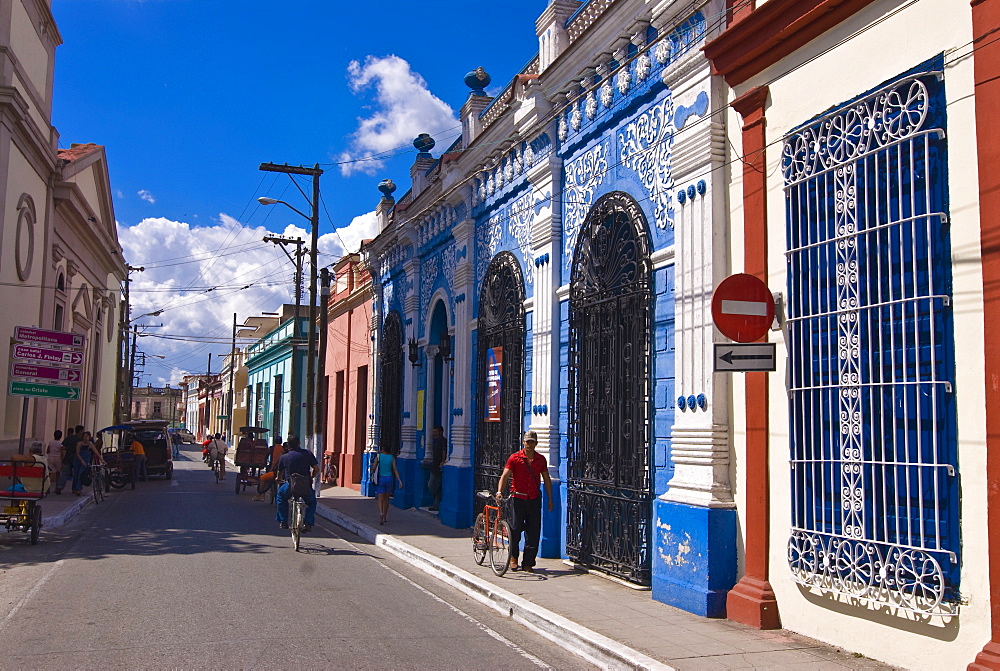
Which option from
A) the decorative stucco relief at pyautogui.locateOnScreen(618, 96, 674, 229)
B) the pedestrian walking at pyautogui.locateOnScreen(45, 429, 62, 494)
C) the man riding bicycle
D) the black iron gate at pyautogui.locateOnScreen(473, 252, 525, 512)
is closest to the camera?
the decorative stucco relief at pyautogui.locateOnScreen(618, 96, 674, 229)

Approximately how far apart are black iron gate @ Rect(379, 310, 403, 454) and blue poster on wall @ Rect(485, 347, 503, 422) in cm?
593

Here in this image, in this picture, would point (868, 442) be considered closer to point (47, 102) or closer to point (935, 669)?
point (935, 669)

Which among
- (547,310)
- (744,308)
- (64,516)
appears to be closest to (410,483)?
(64,516)

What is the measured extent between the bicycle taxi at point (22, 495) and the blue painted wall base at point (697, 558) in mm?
9213

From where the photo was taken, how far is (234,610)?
8.00 m

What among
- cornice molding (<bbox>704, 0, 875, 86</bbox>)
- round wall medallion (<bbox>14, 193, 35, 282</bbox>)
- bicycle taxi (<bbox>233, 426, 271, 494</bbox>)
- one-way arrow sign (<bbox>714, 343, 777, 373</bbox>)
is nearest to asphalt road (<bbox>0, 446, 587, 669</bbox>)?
one-way arrow sign (<bbox>714, 343, 777, 373</bbox>)

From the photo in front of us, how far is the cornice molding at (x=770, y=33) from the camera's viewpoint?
283 inches

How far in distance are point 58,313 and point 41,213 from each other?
4.28 meters

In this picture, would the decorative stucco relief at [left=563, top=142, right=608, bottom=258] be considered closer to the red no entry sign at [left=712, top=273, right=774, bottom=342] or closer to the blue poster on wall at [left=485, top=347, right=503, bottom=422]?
the blue poster on wall at [left=485, top=347, right=503, bottom=422]

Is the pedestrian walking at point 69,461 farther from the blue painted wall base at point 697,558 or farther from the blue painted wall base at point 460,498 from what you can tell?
the blue painted wall base at point 697,558

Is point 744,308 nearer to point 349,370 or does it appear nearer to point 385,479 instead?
point 385,479

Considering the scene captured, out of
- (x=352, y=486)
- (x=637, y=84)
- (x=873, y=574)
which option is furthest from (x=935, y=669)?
(x=352, y=486)

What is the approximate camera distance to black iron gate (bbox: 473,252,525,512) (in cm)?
1347

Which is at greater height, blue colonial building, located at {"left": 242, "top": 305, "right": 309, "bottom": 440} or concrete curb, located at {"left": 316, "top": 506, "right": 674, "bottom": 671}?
blue colonial building, located at {"left": 242, "top": 305, "right": 309, "bottom": 440}
